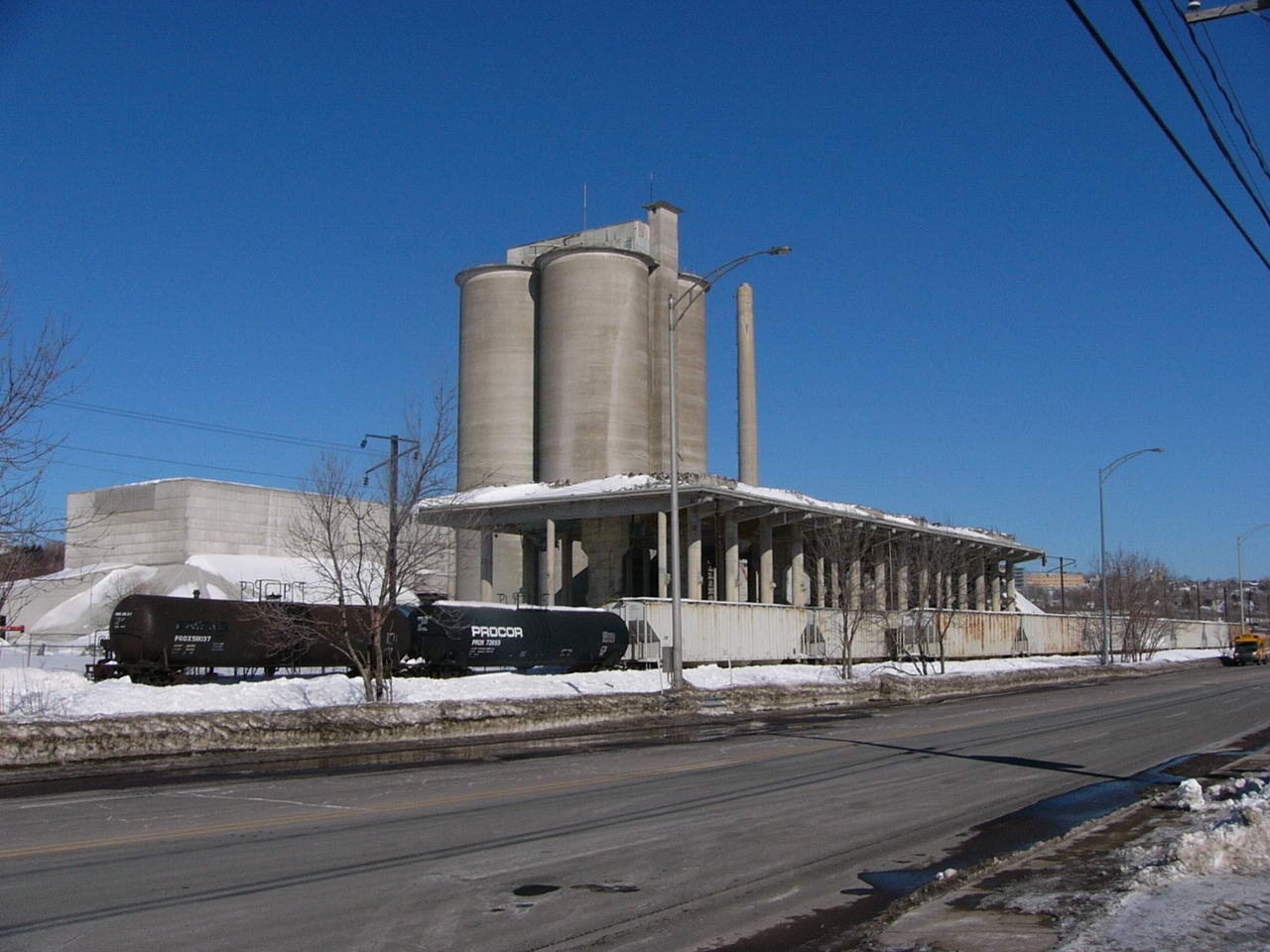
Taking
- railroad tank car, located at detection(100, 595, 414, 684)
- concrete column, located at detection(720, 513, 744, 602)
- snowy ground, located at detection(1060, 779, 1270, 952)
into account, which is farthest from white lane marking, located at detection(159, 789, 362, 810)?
concrete column, located at detection(720, 513, 744, 602)

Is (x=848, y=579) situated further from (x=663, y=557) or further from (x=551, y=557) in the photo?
(x=551, y=557)

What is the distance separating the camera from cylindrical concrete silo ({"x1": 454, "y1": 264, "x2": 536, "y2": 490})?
249 ft

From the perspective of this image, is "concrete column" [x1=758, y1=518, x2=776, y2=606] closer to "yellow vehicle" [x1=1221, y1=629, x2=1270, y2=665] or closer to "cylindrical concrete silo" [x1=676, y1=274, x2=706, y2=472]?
"cylindrical concrete silo" [x1=676, y1=274, x2=706, y2=472]

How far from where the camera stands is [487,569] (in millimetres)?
75125

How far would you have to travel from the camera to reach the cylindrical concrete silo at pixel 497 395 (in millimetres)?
75562

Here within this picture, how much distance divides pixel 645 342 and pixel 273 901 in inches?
2728

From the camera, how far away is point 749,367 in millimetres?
85750

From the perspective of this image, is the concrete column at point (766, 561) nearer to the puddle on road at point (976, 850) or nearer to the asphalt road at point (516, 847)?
the asphalt road at point (516, 847)

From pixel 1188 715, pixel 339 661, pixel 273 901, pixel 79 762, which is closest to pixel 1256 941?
pixel 273 901

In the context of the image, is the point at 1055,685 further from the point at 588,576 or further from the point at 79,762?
the point at 79,762

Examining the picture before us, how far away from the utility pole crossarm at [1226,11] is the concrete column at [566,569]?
61.0m

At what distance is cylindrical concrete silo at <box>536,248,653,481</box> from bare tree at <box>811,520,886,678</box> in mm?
14149

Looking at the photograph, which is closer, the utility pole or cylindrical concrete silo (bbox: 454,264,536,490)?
the utility pole

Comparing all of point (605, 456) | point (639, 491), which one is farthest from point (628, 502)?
point (605, 456)
